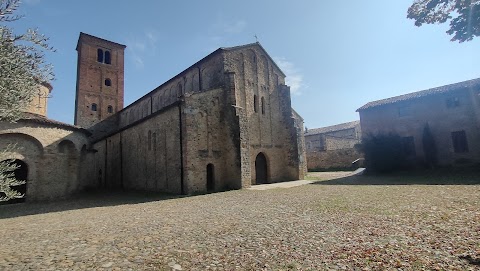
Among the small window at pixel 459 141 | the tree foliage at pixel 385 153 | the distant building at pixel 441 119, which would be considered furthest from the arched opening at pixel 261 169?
the small window at pixel 459 141

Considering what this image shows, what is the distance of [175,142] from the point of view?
18.7 metres

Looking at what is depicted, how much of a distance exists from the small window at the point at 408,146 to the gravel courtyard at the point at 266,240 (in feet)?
51.3

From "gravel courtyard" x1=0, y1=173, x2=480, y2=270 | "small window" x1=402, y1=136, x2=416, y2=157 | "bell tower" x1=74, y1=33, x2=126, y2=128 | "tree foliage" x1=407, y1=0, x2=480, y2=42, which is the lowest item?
"gravel courtyard" x1=0, y1=173, x2=480, y2=270

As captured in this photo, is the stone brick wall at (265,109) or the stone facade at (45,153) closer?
the stone facade at (45,153)

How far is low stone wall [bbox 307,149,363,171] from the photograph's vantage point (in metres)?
34.8

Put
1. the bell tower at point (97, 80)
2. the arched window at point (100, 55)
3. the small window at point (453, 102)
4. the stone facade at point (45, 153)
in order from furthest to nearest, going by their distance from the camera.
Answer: the arched window at point (100, 55) < the bell tower at point (97, 80) < the small window at point (453, 102) < the stone facade at point (45, 153)

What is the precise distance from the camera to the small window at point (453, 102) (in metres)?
21.9

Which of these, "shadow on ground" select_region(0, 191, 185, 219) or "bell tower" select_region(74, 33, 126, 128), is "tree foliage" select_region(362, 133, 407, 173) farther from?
"bell tower" select_region(74, 33, 126, 128)

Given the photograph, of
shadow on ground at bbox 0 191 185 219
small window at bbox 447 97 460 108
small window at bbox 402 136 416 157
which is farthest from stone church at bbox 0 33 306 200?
small window at bbox 447 97 460 108

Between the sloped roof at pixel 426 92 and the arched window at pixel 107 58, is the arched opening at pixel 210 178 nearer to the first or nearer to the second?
the sloped roof at pixel 426 92

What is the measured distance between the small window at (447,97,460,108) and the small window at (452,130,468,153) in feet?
7.60

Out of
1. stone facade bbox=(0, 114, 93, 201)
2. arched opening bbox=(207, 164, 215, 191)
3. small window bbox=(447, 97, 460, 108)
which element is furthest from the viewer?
small window bbox=(447, 97, 460, 108)

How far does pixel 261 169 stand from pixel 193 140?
8116 mm

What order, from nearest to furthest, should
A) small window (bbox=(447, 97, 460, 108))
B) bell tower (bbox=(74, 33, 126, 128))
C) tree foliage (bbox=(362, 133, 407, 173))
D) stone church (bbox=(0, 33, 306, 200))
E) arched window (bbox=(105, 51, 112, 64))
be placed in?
1. stone church (bbox=(0, 33, 306, 200))
2. small window (bbox=(447, 97, 460, 108))
3. tree foliage (bbox=(362, 133, 407, 173))
4. bell tower (bbox=(74, 33, 126, 128))
5. arched window (bbox=(105, 51, 112, 64))
